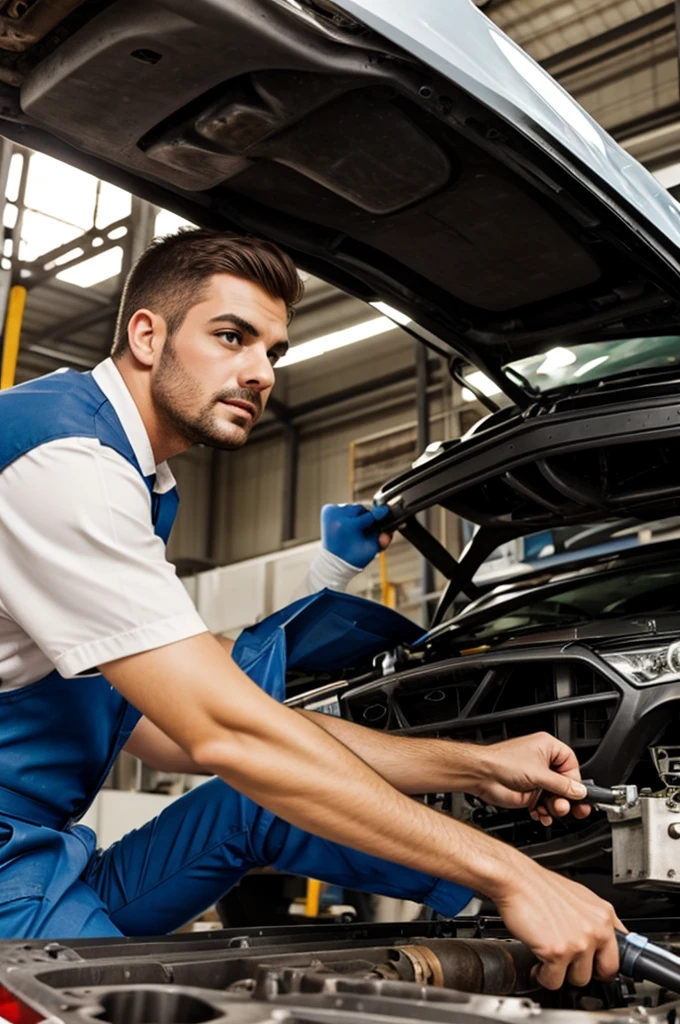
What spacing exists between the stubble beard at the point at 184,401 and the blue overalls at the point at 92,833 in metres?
0.11

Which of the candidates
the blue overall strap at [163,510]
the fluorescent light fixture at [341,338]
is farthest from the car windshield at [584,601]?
the fluorescent light fixture at [341,338]

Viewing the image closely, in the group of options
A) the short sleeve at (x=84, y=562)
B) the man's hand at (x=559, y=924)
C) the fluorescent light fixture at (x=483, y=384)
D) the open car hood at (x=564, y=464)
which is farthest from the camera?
the fluorescent light fixture at (x=483, y=384)

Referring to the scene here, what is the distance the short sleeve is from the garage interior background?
1852 millimetres

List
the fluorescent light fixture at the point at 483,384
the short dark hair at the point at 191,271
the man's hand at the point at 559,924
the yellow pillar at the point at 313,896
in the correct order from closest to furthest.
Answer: the man's hand at the point at 559,924 < the short dark hair at the point at 191,271 < the fluorescent light fixture at the point at 483,384 < the yellow pillar at the point at 313,896

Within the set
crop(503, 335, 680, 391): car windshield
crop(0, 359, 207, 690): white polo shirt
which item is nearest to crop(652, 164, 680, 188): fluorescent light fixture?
crop(503, 335, 680, 391): car windshield

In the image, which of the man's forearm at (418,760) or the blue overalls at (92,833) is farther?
the man's forearm at (418,760)

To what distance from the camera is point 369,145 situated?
6.28 ft

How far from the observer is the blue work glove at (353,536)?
2846 mm

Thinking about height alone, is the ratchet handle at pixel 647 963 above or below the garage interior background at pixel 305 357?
below

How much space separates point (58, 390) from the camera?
163cm

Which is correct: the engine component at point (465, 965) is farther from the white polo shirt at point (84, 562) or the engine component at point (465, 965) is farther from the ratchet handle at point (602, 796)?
the white polo shirt at point (84, 562)

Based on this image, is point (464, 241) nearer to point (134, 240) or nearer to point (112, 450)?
point (112, 450)

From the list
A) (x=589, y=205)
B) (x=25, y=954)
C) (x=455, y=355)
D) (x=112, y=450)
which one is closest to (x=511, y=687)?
(x=455, y=355)

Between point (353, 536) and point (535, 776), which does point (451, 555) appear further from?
point (535, 776)
